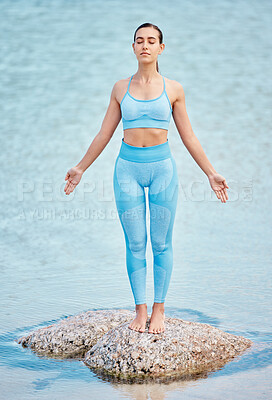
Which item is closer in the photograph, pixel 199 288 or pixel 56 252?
pixel 199 288

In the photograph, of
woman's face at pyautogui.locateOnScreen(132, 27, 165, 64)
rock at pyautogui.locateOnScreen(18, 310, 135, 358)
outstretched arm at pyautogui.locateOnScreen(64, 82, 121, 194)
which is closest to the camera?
woman's face at pyautogui.locateOnScreen(132, 27, 165, 64)

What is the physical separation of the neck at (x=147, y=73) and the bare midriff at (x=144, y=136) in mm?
380

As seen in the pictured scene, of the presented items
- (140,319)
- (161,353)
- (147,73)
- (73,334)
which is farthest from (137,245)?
(147,73)

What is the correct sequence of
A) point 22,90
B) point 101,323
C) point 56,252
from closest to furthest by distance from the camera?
point 101,323
point 56,252
point 22,90

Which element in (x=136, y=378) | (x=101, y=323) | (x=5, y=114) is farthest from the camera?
(x=5, y=114)

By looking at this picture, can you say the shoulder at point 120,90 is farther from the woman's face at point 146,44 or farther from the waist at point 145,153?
the waist at point 145,153

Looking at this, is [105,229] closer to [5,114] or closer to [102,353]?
[102,353]

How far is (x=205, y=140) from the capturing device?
637 inches

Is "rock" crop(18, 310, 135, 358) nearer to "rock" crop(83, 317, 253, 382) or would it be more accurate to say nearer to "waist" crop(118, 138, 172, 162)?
"rock" crop(83, 317, 253, 382)

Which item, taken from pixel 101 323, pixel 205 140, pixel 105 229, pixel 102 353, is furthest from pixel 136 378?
pixel 205 140

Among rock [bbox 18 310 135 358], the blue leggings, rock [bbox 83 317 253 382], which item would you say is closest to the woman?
the blue leggings

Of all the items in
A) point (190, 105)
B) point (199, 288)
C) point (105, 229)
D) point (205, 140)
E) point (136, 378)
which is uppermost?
point (190, 105)

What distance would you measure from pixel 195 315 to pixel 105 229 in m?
3.76

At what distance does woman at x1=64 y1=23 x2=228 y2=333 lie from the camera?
17.7 feet
